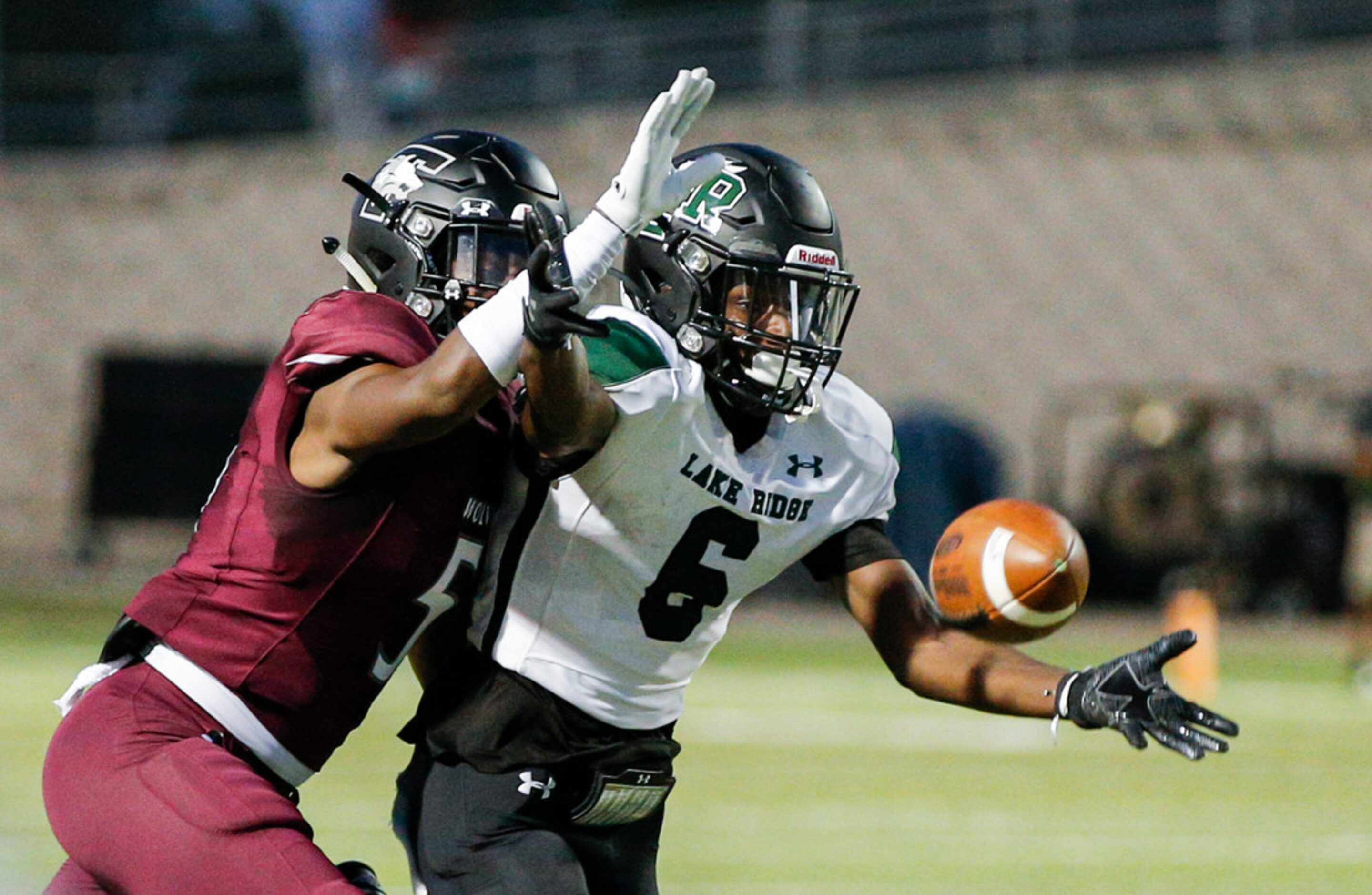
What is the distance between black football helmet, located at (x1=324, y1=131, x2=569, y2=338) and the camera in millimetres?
3496

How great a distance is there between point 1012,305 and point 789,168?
44.9 feet

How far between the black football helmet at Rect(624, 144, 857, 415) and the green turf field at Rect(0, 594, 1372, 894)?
232 centimetres

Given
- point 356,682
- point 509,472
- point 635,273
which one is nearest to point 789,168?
point 635,273

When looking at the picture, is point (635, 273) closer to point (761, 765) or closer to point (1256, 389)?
point (761, 765)

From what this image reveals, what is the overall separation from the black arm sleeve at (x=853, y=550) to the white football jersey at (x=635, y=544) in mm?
218

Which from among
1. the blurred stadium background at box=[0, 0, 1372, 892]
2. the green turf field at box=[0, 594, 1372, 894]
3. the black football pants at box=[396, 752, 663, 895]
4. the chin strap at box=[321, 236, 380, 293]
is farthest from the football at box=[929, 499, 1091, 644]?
the blurred stadium background at box=[0, 0, 1372, 892]

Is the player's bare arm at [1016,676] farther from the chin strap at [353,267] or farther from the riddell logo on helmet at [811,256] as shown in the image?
the chin strap at [353,267]

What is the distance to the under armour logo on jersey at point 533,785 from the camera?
3.15 m

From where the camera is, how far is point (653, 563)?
3.22 m

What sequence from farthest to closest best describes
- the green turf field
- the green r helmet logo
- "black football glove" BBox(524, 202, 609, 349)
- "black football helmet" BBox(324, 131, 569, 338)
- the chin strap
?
the green turf field < the chin strap < "black football helmet" BBox(324, 131, 569, 338) < the green r helmet logo < "black football glove" BBox(524, 202, 609, 349)

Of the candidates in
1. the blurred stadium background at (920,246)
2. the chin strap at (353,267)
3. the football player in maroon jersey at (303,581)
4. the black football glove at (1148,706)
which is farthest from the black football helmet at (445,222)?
the blurred stadium background at (920,246)

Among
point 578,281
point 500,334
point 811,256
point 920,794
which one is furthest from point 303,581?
point 920,794

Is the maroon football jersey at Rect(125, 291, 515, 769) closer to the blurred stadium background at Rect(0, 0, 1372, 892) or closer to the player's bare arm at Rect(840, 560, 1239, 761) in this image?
the player's bare arm at Rect(840, 560, 1239, 761)

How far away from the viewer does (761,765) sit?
7.59 metres
